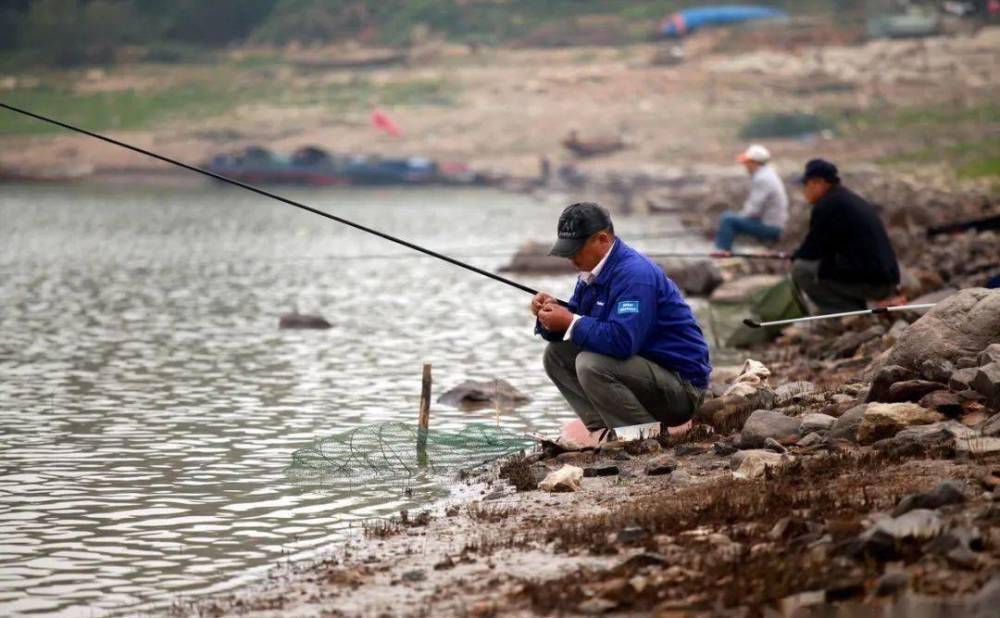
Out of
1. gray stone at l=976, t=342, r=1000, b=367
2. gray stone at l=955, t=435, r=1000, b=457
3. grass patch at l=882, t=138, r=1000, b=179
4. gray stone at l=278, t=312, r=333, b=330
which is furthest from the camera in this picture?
grass patch at l=882, t=138, r=1000, b=179

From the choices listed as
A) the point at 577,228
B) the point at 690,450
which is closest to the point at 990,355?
the point at 690,450

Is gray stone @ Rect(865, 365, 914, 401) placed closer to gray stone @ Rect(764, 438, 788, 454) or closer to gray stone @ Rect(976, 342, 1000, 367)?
gray stone @ Rect(976, 342, 1000, 367)

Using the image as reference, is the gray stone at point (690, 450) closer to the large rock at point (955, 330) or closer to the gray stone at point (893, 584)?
the large rock at point (955, 330)

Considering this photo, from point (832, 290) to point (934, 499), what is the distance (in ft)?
22.5

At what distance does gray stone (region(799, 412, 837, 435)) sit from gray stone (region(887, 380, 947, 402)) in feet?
1.11

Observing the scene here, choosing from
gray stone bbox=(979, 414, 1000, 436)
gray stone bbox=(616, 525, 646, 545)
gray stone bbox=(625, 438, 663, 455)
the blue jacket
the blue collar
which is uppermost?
the blue collar

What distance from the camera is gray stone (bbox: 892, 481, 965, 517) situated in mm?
6105

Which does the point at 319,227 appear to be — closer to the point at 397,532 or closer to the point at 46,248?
the point at 46,248

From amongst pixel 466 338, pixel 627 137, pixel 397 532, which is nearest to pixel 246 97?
pixel 627 137

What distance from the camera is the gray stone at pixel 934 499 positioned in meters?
6.11

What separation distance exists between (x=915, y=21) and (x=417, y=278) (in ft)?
162

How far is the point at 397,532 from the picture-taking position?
7426 mm

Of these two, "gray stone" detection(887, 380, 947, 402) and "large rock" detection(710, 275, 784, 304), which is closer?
"gray stone" detection(887, 380, 947, 402)

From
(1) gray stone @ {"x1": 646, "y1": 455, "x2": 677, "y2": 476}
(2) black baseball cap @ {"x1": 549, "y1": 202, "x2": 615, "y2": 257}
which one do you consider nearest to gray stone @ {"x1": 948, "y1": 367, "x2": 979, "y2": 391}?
(1) gray stone @ {"x1": 646, "y1": 455, "x2": 677, "y2": 476}
